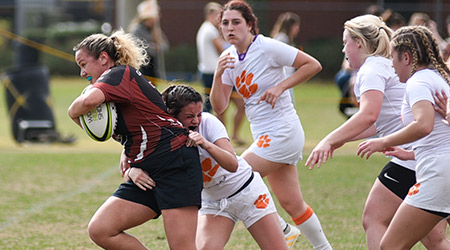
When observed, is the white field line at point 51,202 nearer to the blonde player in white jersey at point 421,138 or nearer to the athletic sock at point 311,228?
the athletic sock at point 311,228

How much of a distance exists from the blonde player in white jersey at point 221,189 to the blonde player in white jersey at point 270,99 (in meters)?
0.68


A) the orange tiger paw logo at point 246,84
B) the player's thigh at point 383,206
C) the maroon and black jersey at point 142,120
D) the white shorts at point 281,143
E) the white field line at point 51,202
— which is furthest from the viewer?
the white field line at point 51,202

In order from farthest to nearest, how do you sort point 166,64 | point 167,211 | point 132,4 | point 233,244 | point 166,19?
point 166,19, point 166,64, point 132,4, point 233,244, point 167,211

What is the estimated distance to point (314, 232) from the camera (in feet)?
17.6

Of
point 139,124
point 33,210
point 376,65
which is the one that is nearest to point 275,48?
point 376,65

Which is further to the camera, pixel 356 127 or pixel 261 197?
pixel 261 197

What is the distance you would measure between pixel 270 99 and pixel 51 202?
138 inches

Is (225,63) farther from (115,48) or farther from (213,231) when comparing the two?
(213,231)

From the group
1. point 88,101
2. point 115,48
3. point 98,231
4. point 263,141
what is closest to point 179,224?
point 98,231

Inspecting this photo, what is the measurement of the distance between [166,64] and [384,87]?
22754 mm

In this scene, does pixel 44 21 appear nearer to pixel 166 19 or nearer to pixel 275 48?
pixel 166 19

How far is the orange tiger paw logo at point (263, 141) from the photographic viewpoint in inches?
210

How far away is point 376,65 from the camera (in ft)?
14.6

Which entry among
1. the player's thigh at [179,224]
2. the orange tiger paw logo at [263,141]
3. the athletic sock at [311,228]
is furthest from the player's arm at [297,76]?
the player's thigh at [179,224]
